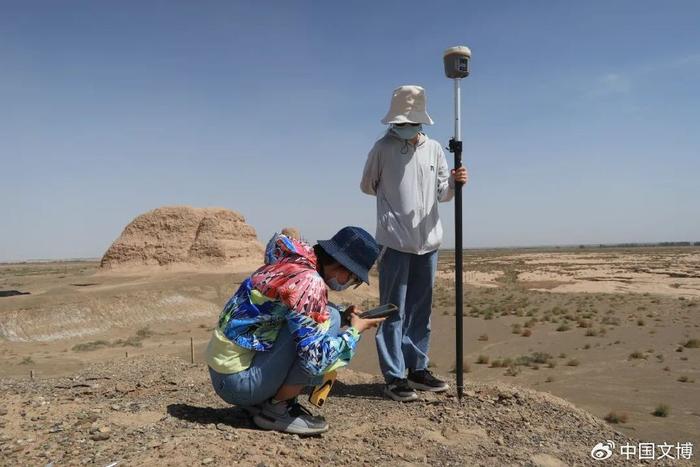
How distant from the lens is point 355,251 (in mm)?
2660

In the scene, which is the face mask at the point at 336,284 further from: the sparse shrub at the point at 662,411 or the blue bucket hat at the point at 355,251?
the sparse shrub at the point at 662,411

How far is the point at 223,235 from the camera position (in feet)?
98.0

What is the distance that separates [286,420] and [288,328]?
60cm

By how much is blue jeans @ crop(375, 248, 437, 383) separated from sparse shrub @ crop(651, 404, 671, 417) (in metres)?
3.29

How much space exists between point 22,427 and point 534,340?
11.9 metres

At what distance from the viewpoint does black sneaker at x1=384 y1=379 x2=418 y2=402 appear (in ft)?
13.1

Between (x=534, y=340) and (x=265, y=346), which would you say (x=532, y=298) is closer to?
(x=534, y=340)

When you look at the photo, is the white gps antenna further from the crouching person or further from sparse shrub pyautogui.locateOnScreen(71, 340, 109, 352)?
sparse shrub pyautogui.locateOnScreen(71, 340, 109, 352)

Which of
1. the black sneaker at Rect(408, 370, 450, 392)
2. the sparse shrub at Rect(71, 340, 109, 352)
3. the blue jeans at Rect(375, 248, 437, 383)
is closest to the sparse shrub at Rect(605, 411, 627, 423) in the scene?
the black sneaker at Rect(408, 370, 450, 392)

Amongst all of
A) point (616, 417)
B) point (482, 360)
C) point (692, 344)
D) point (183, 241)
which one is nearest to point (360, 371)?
point (482, 360)

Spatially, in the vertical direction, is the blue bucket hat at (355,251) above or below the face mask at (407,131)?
below

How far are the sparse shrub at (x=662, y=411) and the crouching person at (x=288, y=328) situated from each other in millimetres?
4761

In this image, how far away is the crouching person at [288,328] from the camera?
2473mm

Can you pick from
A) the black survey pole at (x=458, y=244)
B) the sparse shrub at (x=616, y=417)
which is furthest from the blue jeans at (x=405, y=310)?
the sparse shrub at (x=616, y=417)
